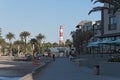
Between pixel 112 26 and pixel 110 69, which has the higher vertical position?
pixel 112 26

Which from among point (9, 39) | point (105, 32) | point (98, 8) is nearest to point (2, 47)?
point (9, 39)

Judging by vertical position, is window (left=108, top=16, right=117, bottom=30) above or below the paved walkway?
above

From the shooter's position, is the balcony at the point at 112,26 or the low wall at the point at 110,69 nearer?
the low wall at the point at 110,69

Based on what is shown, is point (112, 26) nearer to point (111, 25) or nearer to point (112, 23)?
point (111, 25)

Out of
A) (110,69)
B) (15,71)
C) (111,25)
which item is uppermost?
(111,25)

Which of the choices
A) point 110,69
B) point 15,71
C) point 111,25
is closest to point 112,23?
point 111,25

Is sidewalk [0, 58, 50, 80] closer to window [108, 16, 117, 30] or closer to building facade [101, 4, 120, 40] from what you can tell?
building facade [101, 4, 120, 40]

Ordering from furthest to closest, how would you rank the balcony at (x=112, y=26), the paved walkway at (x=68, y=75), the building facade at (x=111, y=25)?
the balcony at (x=112, y=26)
the building facade at (x=111, y=25)
the paved walkway at (x=68, y=75)

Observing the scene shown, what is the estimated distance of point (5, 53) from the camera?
7259 inches

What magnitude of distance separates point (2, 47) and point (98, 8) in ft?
466

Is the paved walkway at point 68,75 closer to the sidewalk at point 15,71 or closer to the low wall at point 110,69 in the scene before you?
the low wall at point 110,69

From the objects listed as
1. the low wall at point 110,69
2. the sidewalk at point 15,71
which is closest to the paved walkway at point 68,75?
the low wall at point 110,69

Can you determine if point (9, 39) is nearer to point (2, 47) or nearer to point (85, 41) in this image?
point (2, 47)

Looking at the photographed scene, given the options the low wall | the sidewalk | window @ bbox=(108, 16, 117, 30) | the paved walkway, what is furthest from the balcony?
the low wall
